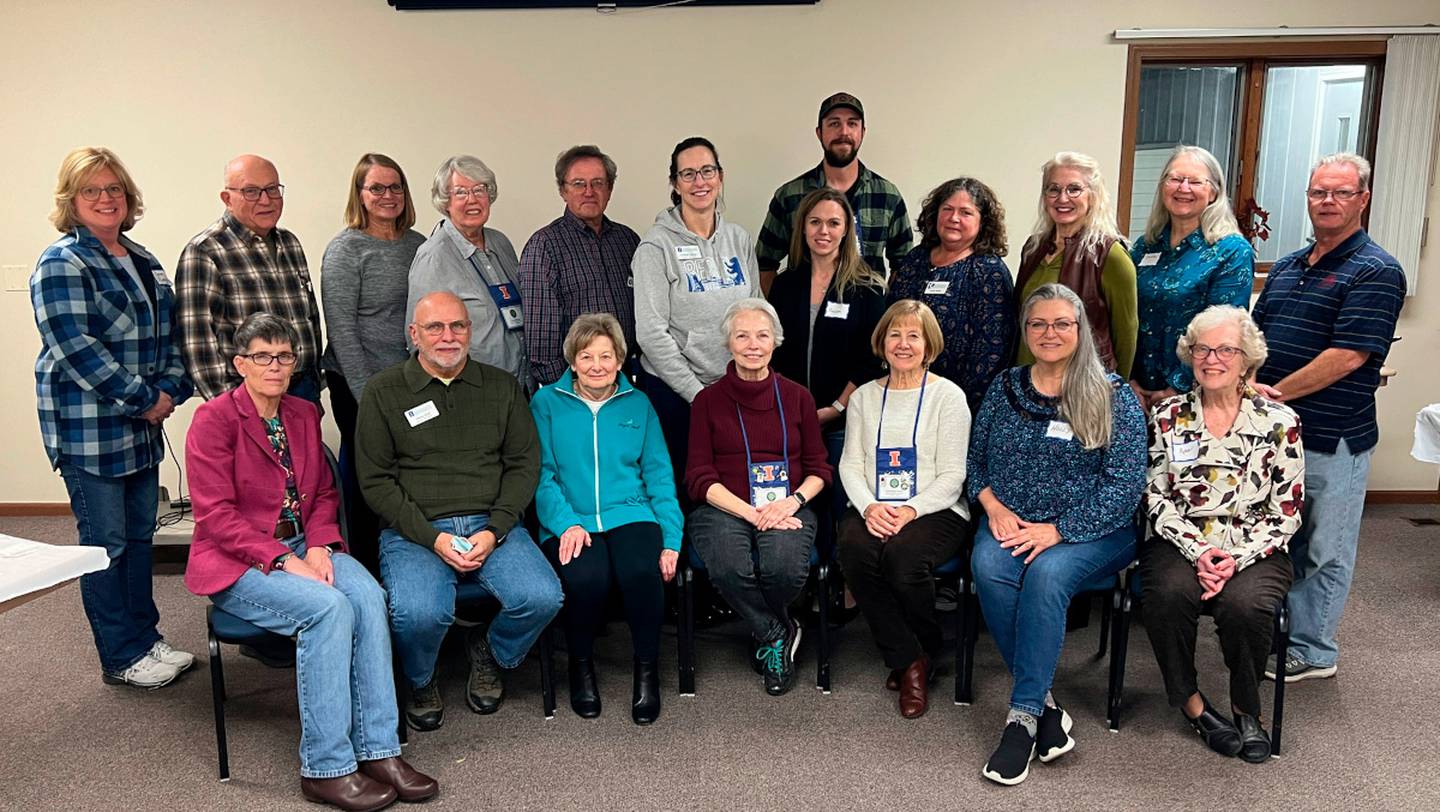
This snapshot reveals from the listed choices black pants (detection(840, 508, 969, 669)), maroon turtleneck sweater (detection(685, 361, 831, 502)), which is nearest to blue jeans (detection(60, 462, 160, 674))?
maroon turtleneck sweater (detection(685, 361, 831, 502))

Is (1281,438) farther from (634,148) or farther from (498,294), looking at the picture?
(634,148)

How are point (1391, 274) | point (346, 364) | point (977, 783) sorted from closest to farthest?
point (977, 783) → point (1391, 274) → point (346, 364)

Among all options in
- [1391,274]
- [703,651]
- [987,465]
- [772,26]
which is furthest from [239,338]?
[1391,274]

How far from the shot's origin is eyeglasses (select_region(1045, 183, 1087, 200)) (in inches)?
119

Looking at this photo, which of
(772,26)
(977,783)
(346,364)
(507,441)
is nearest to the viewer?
(977,783)

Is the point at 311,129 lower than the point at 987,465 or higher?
higher

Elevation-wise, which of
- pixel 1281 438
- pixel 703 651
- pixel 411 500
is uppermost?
pixel 1281 438

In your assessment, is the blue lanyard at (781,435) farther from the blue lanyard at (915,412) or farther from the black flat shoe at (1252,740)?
the black flat shoe at (1252,740)

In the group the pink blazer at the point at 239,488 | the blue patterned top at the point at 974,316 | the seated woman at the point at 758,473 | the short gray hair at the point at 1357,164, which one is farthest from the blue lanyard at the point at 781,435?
the short gray hair at the point at 1357,164

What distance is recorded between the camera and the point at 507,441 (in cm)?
291

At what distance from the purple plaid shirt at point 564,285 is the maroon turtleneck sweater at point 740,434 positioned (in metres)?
0.52

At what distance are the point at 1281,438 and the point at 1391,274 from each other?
632mm

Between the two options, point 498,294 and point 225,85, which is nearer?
point 498,294

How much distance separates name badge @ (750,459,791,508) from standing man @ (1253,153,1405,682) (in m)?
1.50
